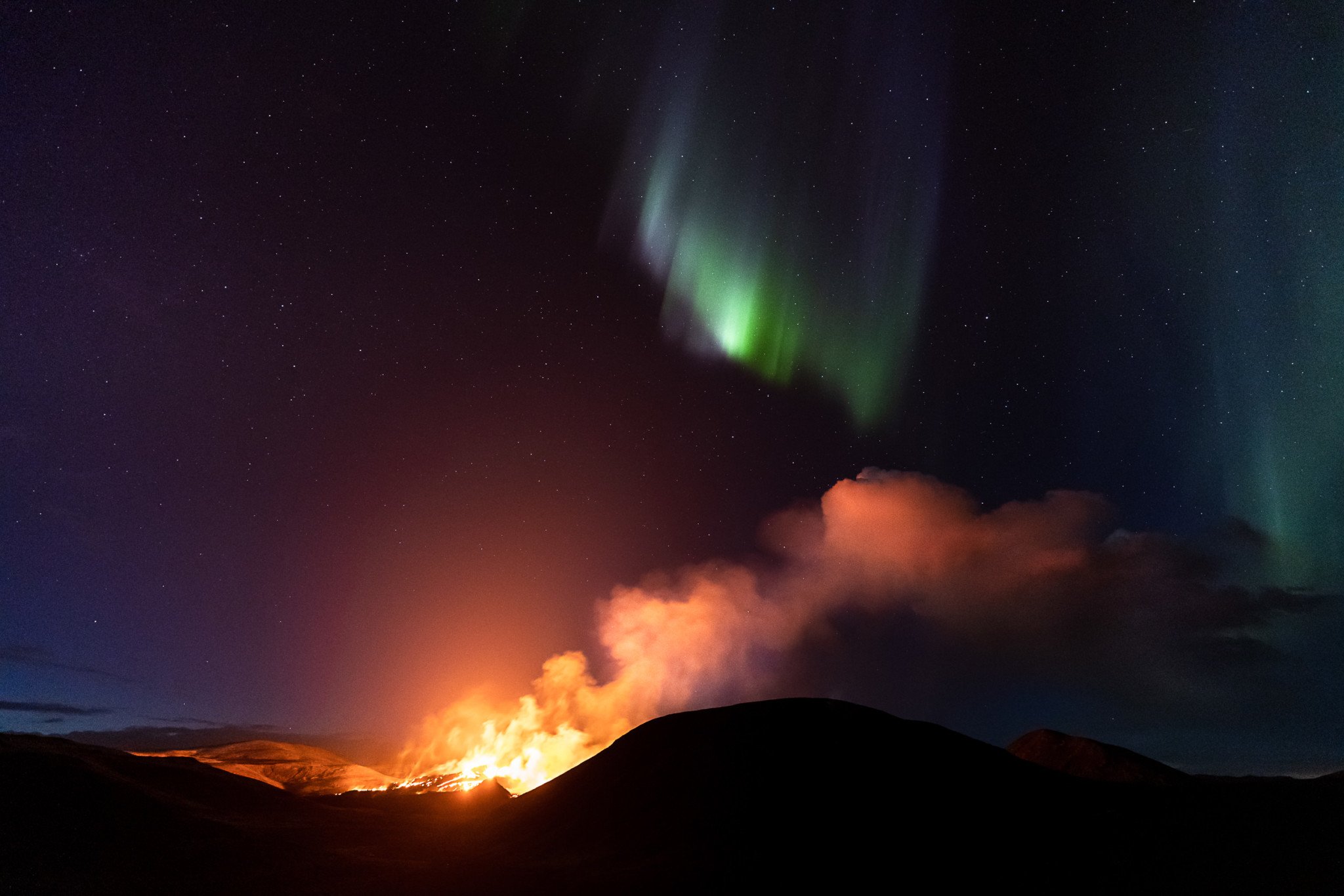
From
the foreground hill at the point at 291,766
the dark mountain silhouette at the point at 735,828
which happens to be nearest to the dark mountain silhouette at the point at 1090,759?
the dark mountain silhouette at the point at 735,828

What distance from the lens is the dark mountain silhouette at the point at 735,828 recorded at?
Result: 3306 cm

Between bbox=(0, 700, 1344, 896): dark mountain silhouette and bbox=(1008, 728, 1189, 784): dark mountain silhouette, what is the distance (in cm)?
5066

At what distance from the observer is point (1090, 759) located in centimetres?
10438

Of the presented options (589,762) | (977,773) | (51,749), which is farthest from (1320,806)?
(51,749)

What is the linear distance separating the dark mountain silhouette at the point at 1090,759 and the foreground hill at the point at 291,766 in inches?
4532

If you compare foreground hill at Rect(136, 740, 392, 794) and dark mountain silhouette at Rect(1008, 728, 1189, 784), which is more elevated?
dark mountain silhouette at Rect(1008, 728, 1189, 784)

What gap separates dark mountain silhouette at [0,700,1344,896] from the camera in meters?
33.1

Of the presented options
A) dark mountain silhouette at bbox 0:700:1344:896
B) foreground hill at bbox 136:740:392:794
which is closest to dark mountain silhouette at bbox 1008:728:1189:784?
dark mountain silhouette at bbox 0:700:1344:896

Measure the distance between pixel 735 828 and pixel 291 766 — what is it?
145047 millimetres

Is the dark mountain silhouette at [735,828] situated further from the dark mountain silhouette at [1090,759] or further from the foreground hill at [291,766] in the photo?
the foreground hill at [291,766]

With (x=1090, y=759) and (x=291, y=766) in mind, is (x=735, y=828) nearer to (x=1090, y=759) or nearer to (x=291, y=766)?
(x=1090, y=759)

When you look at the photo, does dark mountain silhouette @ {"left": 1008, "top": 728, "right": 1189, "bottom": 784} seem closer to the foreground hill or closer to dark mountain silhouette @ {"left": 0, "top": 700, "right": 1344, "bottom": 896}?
dark mountain silhouette @ {"left": 0, "top": 700, "right": 1344, "bottom": 896}

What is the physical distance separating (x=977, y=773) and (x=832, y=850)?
17388 millimetres

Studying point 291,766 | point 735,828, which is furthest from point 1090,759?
point 291,766
